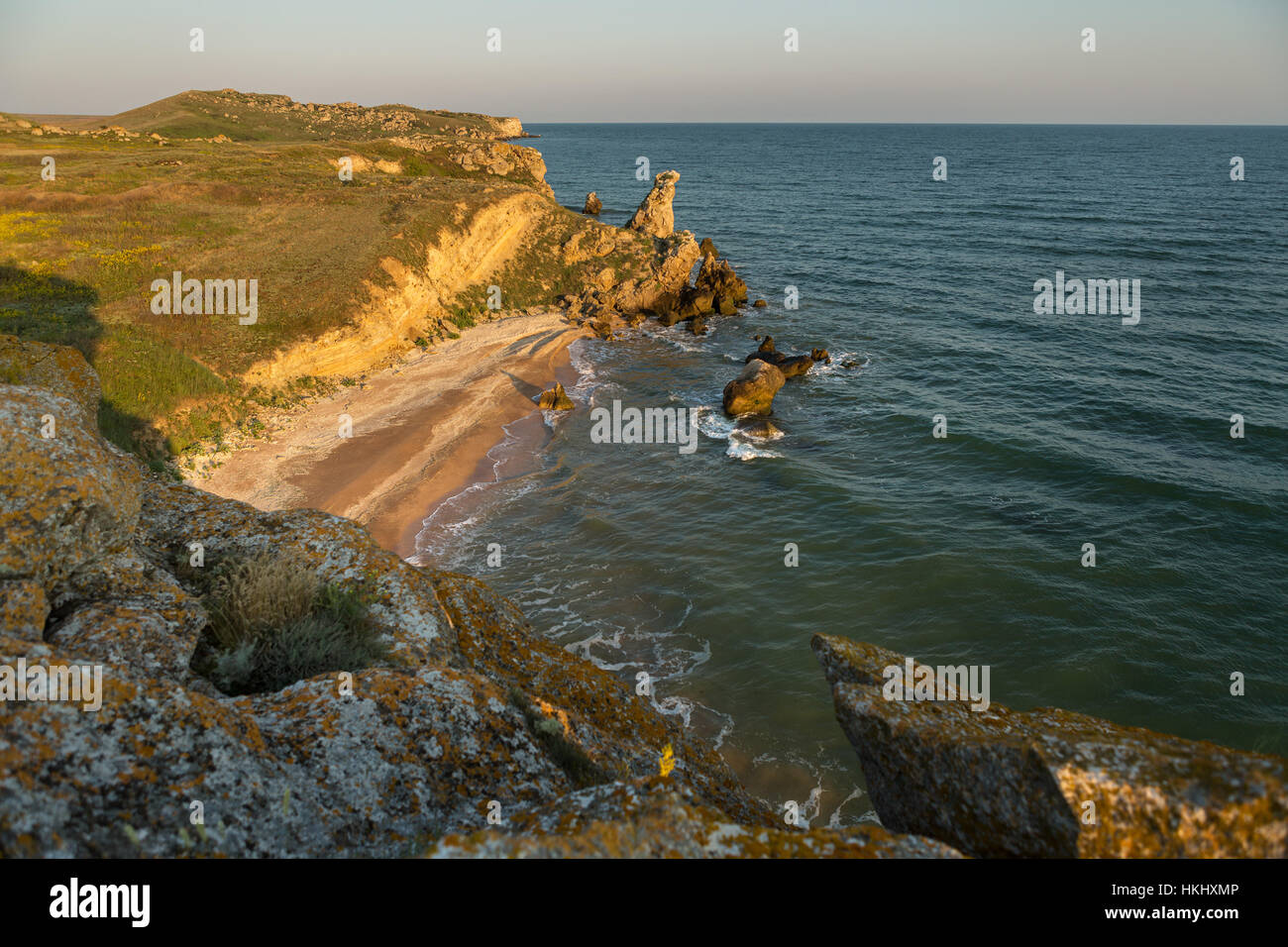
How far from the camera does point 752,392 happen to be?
3669cm

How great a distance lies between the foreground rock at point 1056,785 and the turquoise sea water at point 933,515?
32.9 ft

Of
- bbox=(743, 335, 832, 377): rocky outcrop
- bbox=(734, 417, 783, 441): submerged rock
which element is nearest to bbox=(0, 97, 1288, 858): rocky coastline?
bbox=(734, 417, 783, 441): submerged rock

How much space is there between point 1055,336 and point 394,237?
150ft

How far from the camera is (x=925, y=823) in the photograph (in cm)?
606

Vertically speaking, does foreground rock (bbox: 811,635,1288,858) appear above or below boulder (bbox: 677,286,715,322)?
below

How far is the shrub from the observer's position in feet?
22.6

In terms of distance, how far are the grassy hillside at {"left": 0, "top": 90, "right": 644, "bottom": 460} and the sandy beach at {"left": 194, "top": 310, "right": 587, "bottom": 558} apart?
2.66m

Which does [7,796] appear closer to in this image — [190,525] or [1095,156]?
[190,525]

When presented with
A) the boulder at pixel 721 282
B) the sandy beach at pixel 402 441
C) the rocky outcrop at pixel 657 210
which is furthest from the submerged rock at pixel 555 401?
the rocky outcrop at pixel 657 210

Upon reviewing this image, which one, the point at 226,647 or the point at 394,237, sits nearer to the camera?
the point at 226,647

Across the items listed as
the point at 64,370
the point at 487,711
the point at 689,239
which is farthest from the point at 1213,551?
the point at 689,239

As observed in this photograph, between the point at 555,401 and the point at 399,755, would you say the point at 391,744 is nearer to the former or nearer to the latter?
the point at 399,755

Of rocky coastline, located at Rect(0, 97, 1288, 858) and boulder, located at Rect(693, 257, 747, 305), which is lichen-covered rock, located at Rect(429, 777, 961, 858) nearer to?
rocky coastline, located at Rect(0, 97, 1288, 858)

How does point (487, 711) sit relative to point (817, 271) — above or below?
below
